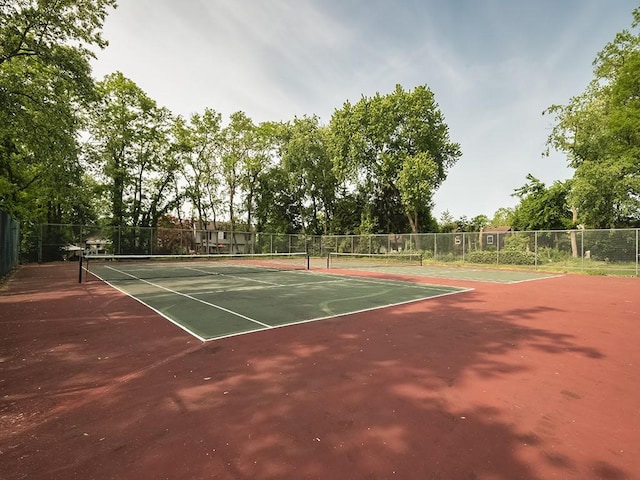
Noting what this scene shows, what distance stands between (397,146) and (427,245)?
14.2m

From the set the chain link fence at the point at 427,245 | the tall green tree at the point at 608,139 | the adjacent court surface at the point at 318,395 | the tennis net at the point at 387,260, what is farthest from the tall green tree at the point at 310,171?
the adjacent court surface at the point at 318,395

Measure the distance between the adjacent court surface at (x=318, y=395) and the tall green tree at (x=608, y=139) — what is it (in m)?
21.0

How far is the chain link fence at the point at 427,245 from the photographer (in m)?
19.0

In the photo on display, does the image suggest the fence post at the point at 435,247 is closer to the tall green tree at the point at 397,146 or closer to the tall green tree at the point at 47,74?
the tall green tree at the point at 397,146

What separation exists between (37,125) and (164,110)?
24184 mm

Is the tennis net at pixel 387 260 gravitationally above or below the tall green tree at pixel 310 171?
A: below


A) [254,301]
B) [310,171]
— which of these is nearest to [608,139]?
[310,171]

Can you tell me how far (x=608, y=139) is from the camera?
88.3ft

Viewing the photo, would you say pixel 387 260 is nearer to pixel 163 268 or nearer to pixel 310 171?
pixel 310 171

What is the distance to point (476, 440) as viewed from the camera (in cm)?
286

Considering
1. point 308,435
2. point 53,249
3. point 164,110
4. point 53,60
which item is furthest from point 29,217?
point 308,435

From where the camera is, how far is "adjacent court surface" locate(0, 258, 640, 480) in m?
2.57

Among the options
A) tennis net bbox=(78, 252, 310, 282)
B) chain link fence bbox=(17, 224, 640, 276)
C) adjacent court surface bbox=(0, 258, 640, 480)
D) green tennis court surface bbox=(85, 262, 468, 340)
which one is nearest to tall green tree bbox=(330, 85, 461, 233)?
chain link fence bbox=(17, 224, 640, 276)

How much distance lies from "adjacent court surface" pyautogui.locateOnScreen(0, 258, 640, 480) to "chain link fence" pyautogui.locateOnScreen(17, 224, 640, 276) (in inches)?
519
